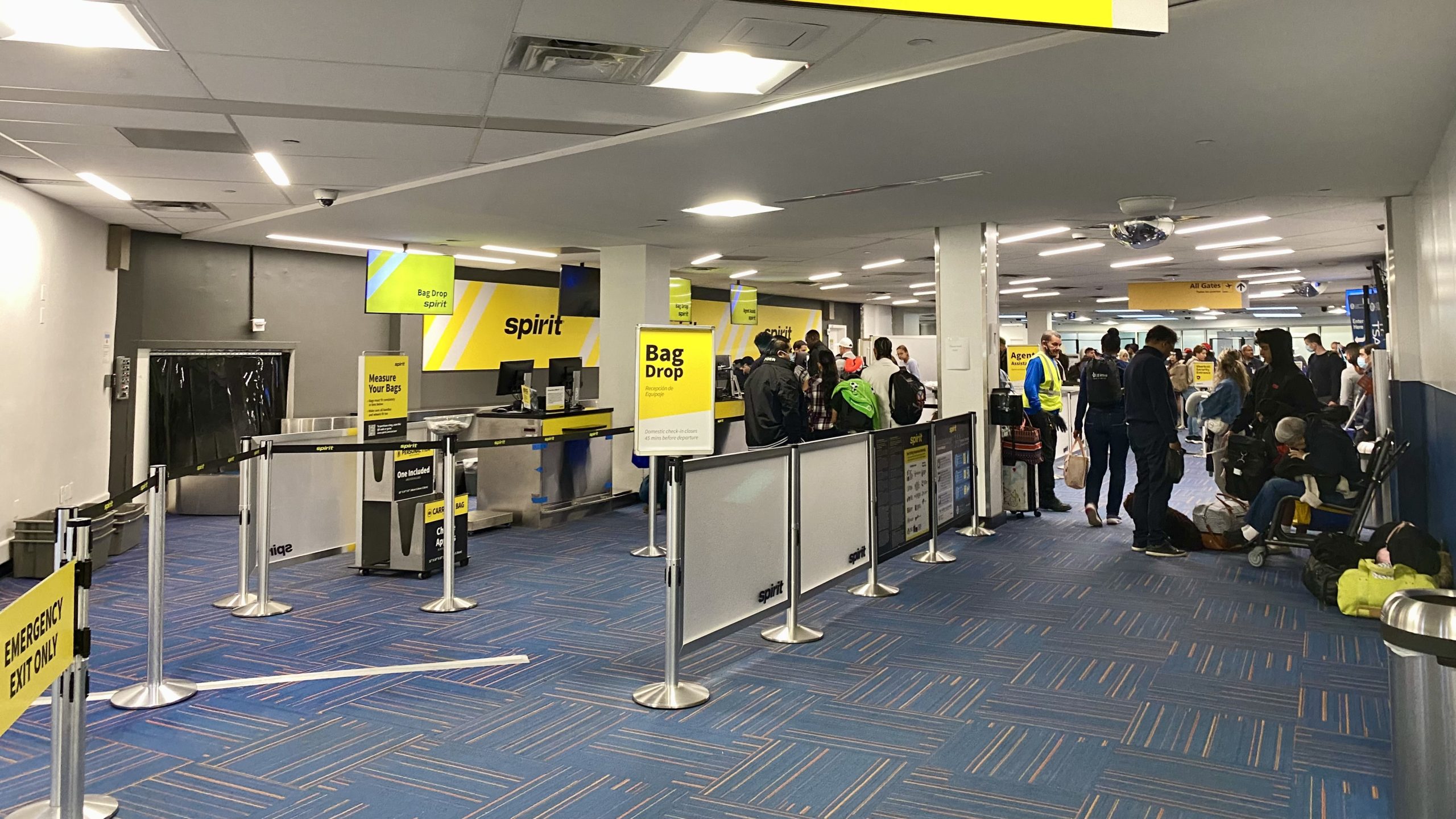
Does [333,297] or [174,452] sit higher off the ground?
[333,297]

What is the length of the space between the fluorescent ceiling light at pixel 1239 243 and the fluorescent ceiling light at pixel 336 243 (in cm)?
869

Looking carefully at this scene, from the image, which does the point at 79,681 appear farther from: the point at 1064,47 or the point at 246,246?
the point at 246,246

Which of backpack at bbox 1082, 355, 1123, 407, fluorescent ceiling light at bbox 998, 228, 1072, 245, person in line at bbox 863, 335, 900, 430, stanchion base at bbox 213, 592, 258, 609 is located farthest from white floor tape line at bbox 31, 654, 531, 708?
fluorescent ceiling light at bbox 998, 228, 1072, 245

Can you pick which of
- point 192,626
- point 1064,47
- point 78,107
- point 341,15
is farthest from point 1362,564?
point 78,107

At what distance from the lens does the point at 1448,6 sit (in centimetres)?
308

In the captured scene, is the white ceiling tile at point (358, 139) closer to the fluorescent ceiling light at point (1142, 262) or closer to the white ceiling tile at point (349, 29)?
the white ceiling tile at point (349, 29)

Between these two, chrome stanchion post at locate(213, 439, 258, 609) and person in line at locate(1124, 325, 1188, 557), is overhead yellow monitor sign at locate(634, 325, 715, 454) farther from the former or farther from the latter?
person in line at locate(1124, 325, 1188, 557)

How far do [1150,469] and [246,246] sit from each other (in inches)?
354

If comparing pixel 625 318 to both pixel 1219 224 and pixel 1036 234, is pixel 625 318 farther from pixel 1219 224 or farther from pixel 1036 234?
pixel 1219 224

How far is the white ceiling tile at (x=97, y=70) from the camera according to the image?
357cm

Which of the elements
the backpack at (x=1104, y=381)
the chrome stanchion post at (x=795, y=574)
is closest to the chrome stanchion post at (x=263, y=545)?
Result: the chrome stanchion post at (x=795, y=574)

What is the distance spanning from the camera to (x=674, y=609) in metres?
3.80

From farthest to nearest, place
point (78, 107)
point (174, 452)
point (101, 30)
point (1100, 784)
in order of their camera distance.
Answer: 1. point (174, 452)
2. point (78, 107)
3. point (101, 30)
4. point (1100, 784)

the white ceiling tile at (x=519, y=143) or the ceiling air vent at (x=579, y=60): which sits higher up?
the white ceiling tile at (x=519, y=143)
